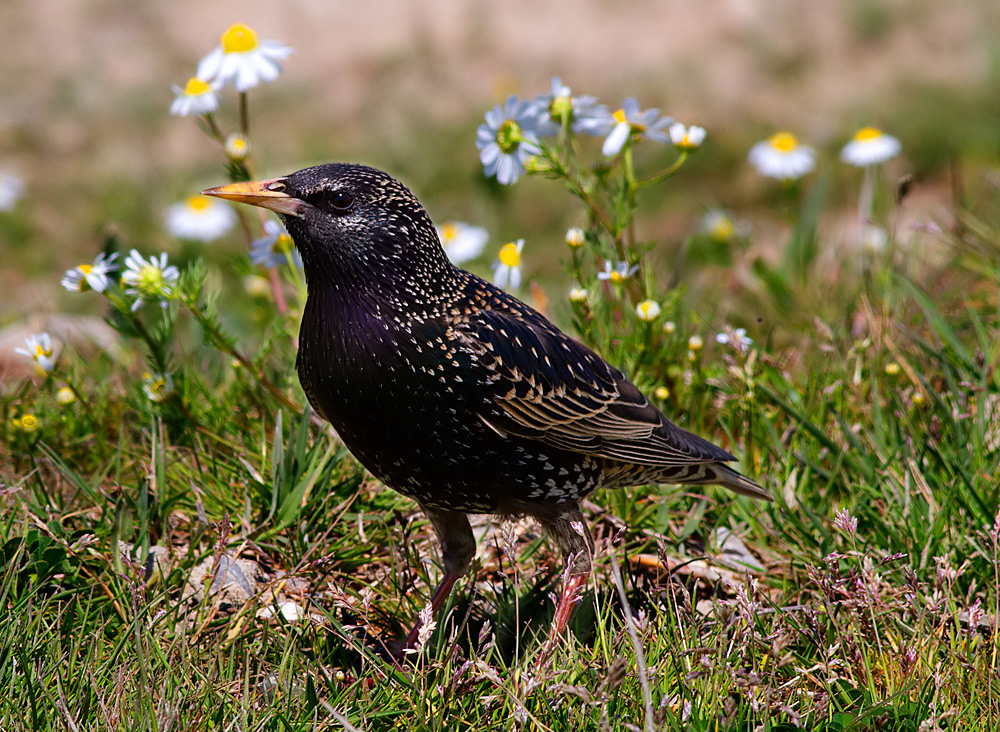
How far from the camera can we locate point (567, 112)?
409cm

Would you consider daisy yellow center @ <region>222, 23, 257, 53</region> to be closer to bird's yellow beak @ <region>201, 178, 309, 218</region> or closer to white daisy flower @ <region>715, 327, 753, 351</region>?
bird's yellow beak @ <region>201, 178, 309, 218</region>

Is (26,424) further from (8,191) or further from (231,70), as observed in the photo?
(8,191)

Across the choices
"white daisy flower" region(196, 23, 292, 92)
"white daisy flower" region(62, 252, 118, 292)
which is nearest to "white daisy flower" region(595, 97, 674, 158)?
"white daisy flower" region(196, 23, 292, 92)

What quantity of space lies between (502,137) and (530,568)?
159cm

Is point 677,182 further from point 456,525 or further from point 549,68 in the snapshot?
point 456,525

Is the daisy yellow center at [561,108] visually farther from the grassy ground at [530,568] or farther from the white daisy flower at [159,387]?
the white daisy flower at [159,387]

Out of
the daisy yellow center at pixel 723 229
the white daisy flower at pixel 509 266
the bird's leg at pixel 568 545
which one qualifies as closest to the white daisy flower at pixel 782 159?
the daisy yellow center at pixel 723 229

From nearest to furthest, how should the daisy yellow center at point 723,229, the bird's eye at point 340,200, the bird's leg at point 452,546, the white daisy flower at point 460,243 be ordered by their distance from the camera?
the bird's eye at point 340,200, the bird's leg at point 452,546, the white daisy flower at point 460,243, the daisy yellow center at point 723,229

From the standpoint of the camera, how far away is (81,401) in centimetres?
422

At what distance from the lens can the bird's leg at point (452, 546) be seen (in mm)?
3650

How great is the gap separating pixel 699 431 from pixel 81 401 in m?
2.48

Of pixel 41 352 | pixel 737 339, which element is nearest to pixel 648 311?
pixel 737 339

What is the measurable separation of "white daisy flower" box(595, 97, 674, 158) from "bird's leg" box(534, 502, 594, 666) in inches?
A: 54.0

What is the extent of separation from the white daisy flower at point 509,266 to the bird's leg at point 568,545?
3.80 ft
